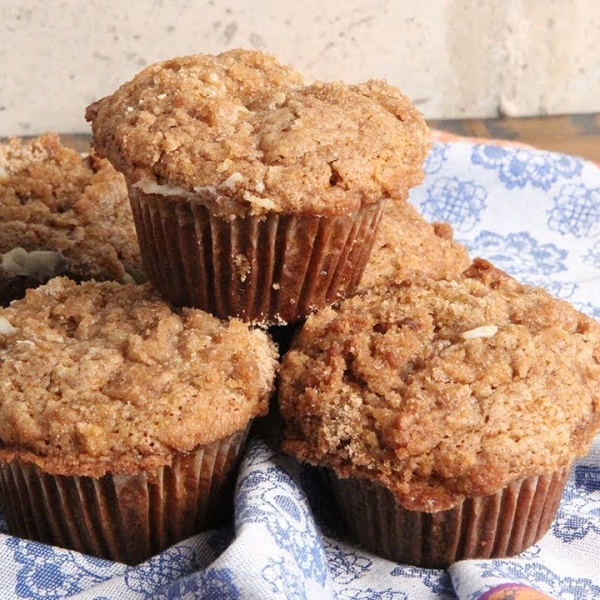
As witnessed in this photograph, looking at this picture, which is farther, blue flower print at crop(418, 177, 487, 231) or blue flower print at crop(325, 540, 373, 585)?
blue flower print at crop(418, 177, 487, 231)

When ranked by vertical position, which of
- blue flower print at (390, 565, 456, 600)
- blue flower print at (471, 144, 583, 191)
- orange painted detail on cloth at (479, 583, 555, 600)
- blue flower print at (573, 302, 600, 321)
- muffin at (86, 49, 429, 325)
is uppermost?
muffin at (86, 49, 429, 325)

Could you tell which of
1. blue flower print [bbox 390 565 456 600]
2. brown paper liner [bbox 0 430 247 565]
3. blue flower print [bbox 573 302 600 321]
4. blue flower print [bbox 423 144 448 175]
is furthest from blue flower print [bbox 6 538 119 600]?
blue flower print [bbox 423 144 448 175]

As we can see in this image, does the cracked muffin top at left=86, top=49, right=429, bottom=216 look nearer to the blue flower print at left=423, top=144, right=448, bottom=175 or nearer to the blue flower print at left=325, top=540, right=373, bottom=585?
the blue flower print at left=325, top=540, right=373, bottom=585

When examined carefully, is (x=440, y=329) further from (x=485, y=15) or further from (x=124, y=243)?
(x=485, y=15)

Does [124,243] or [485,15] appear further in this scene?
[485,15]

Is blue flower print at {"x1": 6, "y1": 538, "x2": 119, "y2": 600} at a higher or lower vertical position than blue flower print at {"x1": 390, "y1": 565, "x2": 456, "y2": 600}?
higher

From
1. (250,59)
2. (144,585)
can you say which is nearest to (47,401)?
(144,585)

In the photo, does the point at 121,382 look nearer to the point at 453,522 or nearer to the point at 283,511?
the point at 283,511
